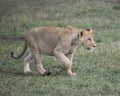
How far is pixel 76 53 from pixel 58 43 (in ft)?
7.48

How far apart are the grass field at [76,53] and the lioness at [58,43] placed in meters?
0.29

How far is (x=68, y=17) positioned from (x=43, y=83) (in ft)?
28.9

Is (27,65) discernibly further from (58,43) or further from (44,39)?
(58,43)

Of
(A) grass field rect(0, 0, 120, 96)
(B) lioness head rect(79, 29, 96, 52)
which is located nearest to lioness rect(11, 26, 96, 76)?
(B) lioness head rect(79, 29, 96, 52)

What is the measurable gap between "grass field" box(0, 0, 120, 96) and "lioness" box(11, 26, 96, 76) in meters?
0.29

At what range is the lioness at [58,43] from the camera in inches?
393

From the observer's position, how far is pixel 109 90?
8719mm

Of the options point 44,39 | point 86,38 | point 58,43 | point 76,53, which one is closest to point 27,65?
point 44,39

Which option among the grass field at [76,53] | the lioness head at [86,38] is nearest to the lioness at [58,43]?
the lioness head at [86,38]

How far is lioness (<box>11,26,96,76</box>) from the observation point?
998cm

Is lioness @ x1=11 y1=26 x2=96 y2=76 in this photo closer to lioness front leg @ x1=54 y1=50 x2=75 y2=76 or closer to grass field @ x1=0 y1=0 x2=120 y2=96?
lioness front leg @ x1=54 y1=50 x2=75 y2=76

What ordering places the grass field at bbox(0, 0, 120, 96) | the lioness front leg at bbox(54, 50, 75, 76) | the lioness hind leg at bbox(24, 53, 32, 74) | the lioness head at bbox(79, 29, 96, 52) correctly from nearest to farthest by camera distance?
the grass field at bbox(0, 0, 120, 96), the lioness front leg at bbox(54, 50, 75, 76), the lioness head at bbox(79, 29, 96, 52), the lioness hind leg at bbox(24, 53, 32, 74)

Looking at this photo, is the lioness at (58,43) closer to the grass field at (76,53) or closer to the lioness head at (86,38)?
the lioness head at (86,38)

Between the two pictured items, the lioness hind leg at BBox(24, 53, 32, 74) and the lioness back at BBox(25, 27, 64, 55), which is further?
the lioness hind leg at BBox(24, 53, 32, 74)
